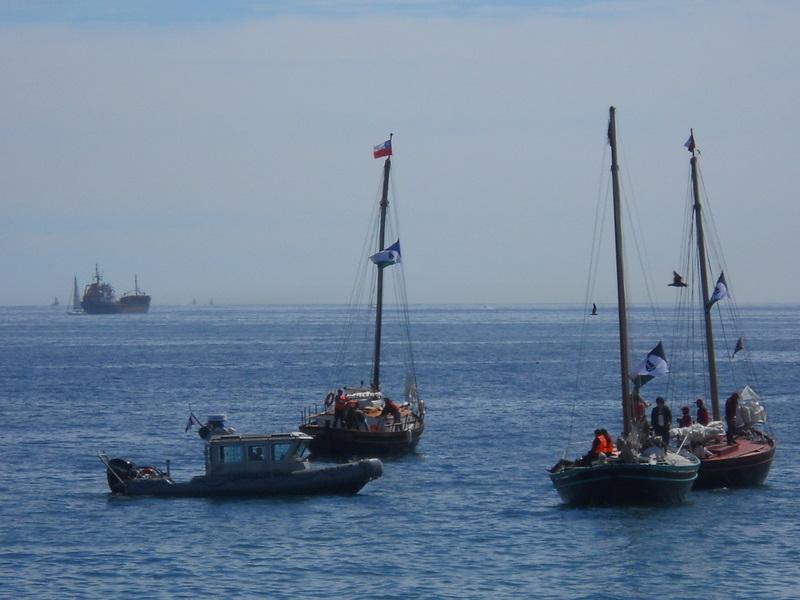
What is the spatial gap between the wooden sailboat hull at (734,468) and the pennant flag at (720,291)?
6.41 metres

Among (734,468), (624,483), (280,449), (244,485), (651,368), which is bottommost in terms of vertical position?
(244,485)

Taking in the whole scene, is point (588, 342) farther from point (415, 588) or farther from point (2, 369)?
point (415, 588)

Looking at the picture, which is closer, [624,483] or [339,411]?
[624,483]

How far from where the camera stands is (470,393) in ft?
323

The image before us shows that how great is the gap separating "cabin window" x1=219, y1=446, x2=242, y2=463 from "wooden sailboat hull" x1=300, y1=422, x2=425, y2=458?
9932 mm

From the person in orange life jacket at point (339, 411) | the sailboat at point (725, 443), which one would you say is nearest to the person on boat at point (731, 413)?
the sailboat at point (725, 443)

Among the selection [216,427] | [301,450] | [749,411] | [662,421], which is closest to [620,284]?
[662,421]

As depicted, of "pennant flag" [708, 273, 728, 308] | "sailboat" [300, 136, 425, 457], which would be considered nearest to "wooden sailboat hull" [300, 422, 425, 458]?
"sailboat" [300, 136, 425, 457]

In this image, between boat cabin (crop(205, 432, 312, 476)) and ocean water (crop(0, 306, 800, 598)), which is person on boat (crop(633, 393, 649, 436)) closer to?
ocean water (crop(0, 306, 800, 598))

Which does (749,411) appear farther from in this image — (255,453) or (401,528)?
(255,453)

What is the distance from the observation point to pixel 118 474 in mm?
51156

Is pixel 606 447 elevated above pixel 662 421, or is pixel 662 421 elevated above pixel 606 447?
pixel 662 421

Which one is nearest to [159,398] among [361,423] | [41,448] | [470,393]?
[470,393]

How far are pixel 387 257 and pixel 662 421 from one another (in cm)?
2418
